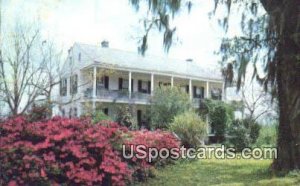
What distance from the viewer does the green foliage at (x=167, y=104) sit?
624 centimetres

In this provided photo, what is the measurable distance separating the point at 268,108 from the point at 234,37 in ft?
4.37

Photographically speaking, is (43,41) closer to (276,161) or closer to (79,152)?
(79,152)

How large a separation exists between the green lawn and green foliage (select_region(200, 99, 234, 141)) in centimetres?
93

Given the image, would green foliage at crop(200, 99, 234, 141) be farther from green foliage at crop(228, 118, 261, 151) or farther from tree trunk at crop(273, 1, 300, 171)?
tree trunk at crop(273, 1, 300, 171)

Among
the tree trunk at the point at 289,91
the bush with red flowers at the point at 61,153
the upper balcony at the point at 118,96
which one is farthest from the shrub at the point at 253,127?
the bush with red flowers at the point at 61,153

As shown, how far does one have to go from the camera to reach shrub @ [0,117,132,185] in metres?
4.24

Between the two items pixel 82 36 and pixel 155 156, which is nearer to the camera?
pixel 82 36

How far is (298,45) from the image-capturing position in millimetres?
5336

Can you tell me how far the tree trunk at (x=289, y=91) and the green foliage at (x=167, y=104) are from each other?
1.45 m

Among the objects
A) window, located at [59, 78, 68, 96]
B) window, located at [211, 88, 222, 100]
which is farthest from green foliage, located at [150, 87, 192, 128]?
window, located at [59, 78, 68, 96]

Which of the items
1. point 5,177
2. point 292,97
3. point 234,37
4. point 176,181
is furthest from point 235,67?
point 5,177

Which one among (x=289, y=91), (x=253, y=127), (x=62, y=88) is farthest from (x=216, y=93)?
(x=62, y=88)

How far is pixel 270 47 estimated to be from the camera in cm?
584

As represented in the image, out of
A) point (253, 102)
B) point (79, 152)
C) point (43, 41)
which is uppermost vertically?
point (43, 41)
